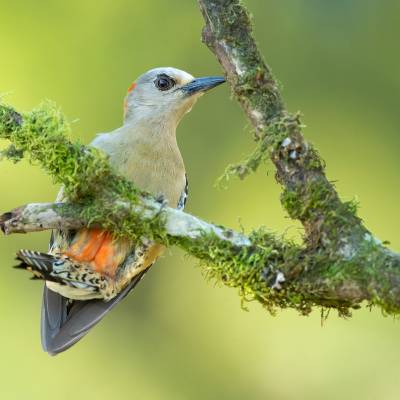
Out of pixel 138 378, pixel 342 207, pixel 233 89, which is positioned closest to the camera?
pixel 342 207

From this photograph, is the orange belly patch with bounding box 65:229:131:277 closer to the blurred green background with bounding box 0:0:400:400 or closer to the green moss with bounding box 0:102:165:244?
the green moss with bounding box 0:102:165:244

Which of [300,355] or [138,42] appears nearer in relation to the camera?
[300,355]

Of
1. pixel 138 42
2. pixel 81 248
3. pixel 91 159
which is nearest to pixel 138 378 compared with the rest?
pixel 138 42

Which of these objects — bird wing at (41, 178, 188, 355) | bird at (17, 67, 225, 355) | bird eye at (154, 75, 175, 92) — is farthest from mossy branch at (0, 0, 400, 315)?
bird eye at (154, 75, 175, 92)

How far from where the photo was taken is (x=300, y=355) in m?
9.55

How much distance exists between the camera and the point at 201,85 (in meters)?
6.21

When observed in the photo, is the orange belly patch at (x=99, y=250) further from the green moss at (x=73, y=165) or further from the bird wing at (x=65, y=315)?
the green moss at (x=73, y=165)

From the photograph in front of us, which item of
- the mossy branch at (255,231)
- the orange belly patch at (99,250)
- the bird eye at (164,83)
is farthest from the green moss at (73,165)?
the bird eye at (164,83)

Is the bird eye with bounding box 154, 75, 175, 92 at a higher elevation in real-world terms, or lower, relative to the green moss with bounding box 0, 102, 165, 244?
higher

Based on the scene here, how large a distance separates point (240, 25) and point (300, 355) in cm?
600

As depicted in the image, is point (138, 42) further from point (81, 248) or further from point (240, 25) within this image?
point (240, 25)

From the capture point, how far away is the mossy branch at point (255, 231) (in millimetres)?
3670

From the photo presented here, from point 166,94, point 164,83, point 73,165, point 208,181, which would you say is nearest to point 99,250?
point 73,165

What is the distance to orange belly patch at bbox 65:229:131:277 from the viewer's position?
5.36 m
